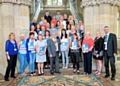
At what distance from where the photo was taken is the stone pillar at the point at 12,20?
664 cm

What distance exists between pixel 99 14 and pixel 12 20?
360 centimetres

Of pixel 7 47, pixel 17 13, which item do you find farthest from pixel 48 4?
pixel 7 47

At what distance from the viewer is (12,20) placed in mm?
6754

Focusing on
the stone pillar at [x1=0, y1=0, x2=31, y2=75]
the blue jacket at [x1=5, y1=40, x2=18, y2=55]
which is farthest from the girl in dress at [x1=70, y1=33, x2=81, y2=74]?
the blue jacket at [x1=5, y1=40, x2=18, y2=55]

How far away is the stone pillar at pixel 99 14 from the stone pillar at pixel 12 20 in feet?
8.45

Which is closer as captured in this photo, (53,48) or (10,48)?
(10,48)

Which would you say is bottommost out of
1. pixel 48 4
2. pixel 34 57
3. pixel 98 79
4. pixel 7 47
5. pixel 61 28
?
pixel 98 79

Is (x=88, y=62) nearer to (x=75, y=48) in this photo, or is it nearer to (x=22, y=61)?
(x=75, y=48)

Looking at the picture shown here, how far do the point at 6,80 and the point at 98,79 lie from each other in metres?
3.25

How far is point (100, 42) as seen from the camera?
6336mm

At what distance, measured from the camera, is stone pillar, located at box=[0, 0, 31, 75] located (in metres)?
6.64

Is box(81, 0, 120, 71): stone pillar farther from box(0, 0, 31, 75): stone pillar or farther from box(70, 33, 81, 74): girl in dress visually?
box(0, 0, 31, 75): stone pillar

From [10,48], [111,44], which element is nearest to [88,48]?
[111,44]

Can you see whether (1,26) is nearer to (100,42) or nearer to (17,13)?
(17,13)
